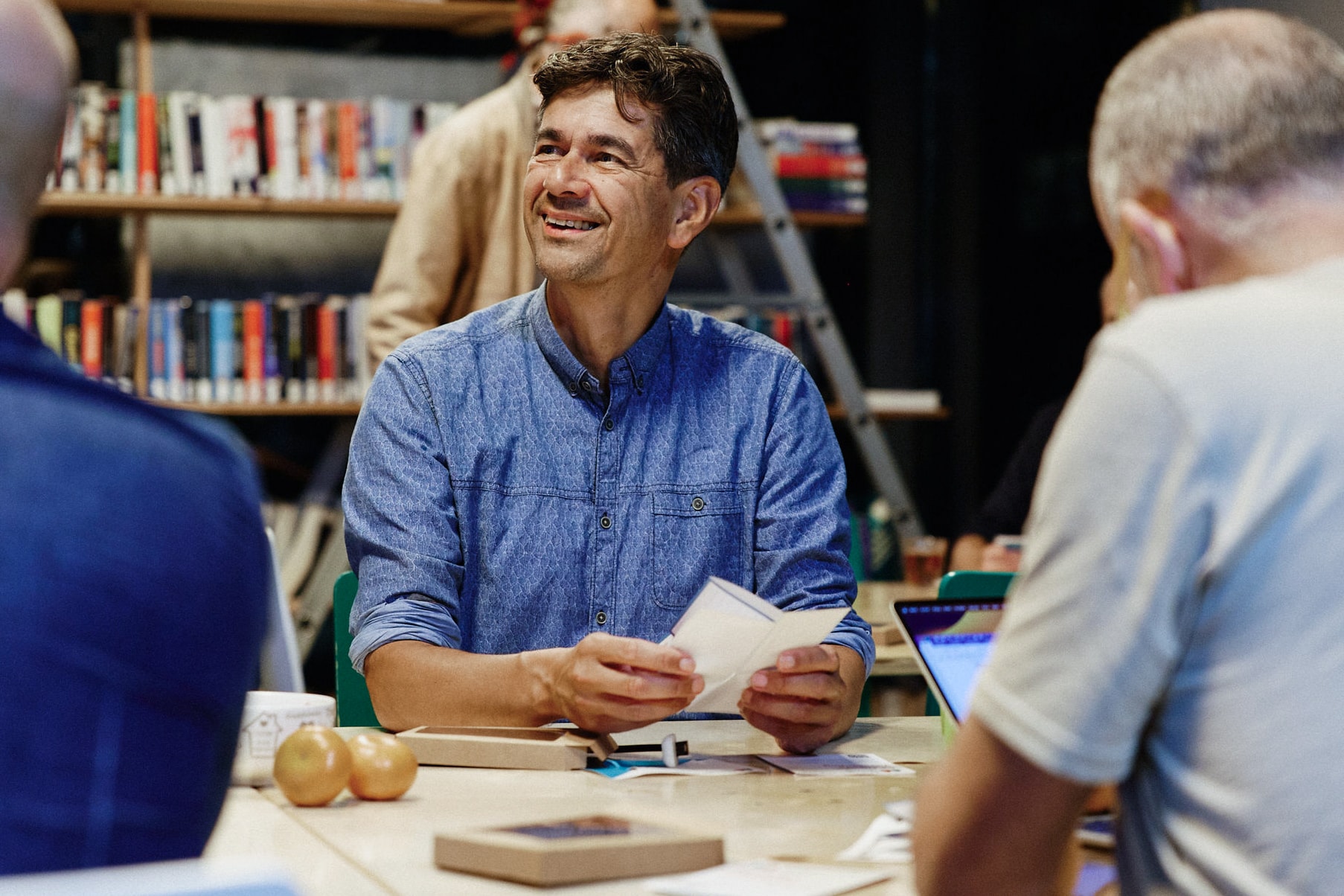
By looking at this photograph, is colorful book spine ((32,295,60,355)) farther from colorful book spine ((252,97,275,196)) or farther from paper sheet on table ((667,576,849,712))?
paper sheet on table ((667,576,849,712))

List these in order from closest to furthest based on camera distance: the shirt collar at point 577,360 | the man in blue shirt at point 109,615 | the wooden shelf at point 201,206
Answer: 1. the man in blue shirt at point 109,615
2. the shirt collar at point 577,360
3. the wooden shelf at point 201,206

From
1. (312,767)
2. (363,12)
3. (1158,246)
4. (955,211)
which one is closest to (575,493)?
(312,767)

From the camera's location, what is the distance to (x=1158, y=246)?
923 mm

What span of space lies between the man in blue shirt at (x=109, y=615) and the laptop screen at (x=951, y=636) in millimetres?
863

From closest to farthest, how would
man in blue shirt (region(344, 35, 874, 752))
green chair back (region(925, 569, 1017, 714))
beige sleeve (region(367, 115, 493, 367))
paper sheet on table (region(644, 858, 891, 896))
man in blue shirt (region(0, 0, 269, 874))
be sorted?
1. man in blue shirt (region(0, 0, 269, 874))
2. paper sheet on table (region(644, 858, 891, 896))
3. man in blue shirt (region(344, 35, 874, 752))
4. green chair back (region(925, 569, 1017, 714))
5. beige sleeve (region(367, 115, 493, 367))

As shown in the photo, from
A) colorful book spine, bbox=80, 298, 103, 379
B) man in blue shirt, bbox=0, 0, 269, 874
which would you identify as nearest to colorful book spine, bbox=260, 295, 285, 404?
colorful book spine, bbox=80, 298, 103, 379

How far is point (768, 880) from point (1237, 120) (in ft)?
2.02

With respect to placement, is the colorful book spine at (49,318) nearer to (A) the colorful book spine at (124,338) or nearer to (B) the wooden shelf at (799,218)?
(A) the colorful book spine at (124,338)

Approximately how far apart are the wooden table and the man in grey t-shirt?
0.29m

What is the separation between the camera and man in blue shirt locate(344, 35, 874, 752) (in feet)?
5.86

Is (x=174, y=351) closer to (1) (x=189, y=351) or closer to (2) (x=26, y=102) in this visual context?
(1) (x=189, y=351)

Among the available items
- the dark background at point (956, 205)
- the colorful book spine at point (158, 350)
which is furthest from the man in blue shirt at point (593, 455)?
the dark background at point (956, 205)

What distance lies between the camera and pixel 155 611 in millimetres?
761

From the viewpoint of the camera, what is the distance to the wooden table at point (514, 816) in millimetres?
1120
